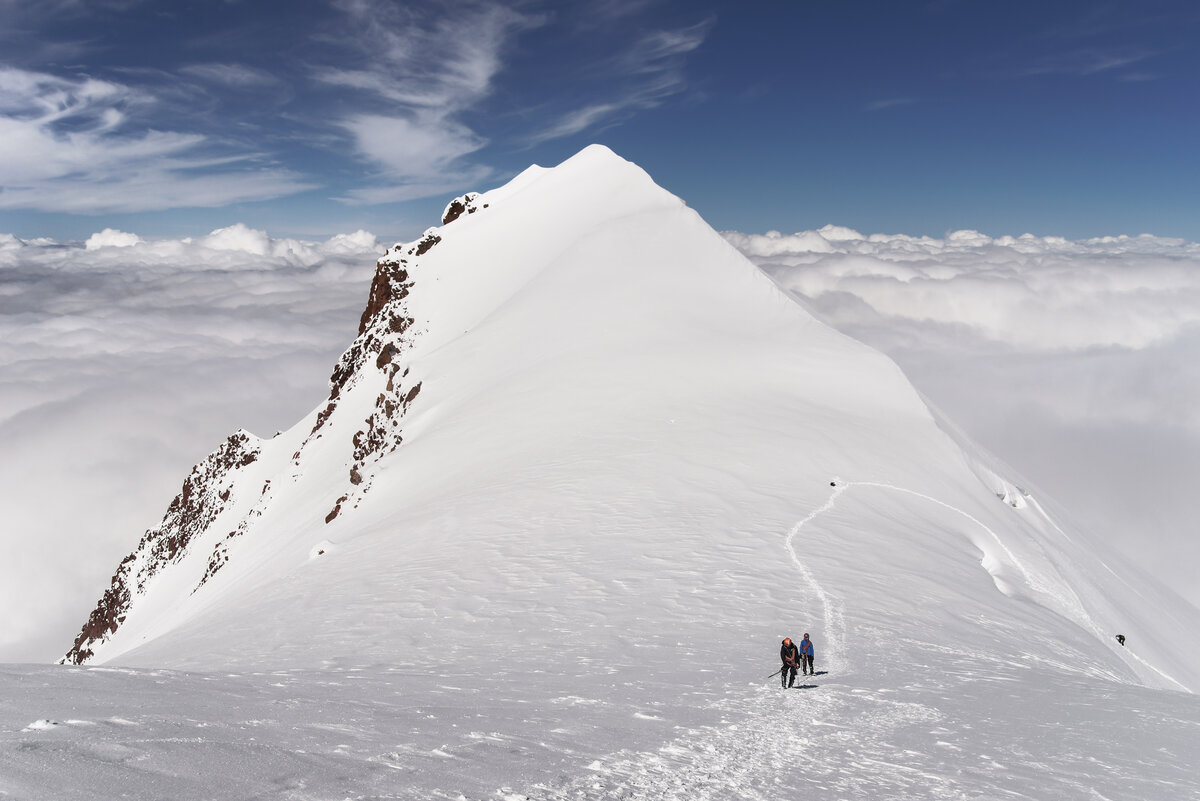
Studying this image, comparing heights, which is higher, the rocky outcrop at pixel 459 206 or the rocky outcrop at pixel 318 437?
the rocky outcrop at pixel 459 206

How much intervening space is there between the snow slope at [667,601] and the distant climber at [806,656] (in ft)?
1.38

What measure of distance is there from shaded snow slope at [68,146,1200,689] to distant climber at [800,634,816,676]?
3.09ft

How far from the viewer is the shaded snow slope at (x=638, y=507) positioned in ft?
48.5

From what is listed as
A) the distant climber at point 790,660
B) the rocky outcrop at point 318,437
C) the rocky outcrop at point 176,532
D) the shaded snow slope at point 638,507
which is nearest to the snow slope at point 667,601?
the shaded snow slope at point 638,507

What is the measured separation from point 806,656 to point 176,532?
292 ft

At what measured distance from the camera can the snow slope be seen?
7.78 metres

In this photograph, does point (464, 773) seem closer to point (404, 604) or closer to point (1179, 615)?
point (404, 604)

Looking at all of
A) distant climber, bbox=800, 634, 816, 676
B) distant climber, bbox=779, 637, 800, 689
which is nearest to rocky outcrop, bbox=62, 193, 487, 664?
distant climber, bbox=800, 634, 816, 676

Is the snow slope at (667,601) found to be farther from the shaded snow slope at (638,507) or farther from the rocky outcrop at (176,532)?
the rocky outcrop at (176,532)

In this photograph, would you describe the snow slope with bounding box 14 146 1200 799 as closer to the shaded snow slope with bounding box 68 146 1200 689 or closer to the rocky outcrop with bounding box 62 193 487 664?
the shaded snow slope with bounding box 68 146 1200 689

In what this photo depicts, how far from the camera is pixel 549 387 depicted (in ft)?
120

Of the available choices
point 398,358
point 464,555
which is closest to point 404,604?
point 464,555

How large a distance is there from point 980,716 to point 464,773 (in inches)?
295

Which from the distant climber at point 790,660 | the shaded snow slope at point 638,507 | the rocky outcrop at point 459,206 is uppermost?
the rocky outcrop at point 459,206
